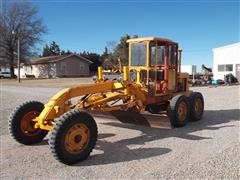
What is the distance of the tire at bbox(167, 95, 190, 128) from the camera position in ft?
32.8

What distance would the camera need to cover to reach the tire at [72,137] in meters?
6.49

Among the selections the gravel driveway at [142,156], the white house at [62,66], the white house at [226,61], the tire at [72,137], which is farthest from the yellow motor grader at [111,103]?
the white house at [62,66]

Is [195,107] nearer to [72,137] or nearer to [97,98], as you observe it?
[97,98]

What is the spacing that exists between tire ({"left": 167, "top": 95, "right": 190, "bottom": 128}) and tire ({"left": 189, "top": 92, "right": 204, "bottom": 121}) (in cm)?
48

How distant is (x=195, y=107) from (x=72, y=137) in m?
5.68

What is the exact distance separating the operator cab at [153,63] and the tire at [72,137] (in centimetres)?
339

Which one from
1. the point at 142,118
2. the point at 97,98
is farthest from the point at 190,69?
the point at 97,98

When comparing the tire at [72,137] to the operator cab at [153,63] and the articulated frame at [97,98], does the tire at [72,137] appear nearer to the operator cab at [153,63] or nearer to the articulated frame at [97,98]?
the articulated frame at [97,98]

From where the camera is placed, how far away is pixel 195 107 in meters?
11.4

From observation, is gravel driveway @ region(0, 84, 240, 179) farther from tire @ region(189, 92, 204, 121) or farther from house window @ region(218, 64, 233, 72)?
house window @ region(218, 64, 233, 72)

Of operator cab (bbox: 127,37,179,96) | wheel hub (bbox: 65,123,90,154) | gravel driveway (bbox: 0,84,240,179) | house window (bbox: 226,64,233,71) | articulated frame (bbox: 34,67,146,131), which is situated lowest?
gravel driveway (bbox: 0,84,240,179)

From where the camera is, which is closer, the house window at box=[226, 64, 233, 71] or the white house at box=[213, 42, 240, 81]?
the white house at box=[213, 42, 240, 81]

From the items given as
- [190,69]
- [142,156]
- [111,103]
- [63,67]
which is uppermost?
[63,67]

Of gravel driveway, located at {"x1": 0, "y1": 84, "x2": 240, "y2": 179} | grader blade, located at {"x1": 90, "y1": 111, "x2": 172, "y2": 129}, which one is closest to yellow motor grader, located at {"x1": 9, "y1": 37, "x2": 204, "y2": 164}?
grader blade, located at {"x1": 90, "y1": 111, "x2": 172, "y2": 129}
